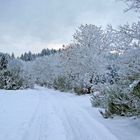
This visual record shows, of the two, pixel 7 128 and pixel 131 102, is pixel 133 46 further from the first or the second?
pixel 7 128

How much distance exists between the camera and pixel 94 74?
1452 inches

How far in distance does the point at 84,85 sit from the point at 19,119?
2339cm

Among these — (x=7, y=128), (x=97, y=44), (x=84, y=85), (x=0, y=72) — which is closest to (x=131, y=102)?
(x=7, y=128)

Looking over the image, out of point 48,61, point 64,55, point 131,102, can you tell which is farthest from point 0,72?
point 48,61

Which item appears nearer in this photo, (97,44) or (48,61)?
(97,44)

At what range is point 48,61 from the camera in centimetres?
9700

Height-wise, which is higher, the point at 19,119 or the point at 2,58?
the point at 2,58

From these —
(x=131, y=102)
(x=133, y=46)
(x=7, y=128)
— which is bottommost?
(x=7, y=128)

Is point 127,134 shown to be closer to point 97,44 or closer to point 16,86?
point 97,44

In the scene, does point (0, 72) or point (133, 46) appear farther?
point (0, 72)

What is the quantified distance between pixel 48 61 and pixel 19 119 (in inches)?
→ 3320

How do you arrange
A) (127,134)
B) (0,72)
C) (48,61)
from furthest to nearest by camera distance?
(48,61) → (0,72) → (127,134)

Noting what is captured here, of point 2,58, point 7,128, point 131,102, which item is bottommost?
point 7,128

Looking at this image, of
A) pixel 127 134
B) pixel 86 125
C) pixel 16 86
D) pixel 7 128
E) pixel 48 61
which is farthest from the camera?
pixel 48 61
